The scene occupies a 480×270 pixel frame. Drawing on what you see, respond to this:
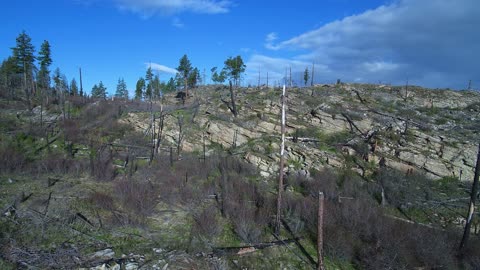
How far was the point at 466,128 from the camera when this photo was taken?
2647 centimetres

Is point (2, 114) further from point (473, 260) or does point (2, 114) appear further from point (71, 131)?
point (473, 260)

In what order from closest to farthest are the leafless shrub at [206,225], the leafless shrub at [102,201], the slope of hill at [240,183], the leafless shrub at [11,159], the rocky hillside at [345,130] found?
the slope of hill at [240,183] → the leafless shrub at [206,225] → the leafless shrub at [102,201] → the leafless shrub at [11,159] → the rocky hillside at [345,130]

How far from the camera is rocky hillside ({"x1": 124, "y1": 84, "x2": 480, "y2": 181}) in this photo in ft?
71.9

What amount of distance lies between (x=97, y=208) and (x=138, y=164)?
326 inches

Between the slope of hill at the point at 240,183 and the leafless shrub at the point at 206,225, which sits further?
the leafless shrub at the point at 206,225

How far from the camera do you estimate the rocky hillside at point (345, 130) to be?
21922mm

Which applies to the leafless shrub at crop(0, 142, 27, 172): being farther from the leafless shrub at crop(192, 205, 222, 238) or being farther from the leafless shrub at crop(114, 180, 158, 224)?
the leafless shrub at crop(192, 205, 222, 238)

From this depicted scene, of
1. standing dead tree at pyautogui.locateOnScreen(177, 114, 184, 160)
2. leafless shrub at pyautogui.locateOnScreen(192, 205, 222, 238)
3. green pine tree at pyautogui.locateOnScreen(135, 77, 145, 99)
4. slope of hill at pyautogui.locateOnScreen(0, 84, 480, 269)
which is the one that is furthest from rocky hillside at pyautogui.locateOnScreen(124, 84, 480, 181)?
green pine tree at pyautogui.locateOnScreen(135, 77, 145, 99)


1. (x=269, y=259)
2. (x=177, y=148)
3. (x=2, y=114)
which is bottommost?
(x=269, y=259)

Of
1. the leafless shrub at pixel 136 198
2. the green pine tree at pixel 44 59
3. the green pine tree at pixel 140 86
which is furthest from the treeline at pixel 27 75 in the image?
the leafless shrub at pixel 136 198

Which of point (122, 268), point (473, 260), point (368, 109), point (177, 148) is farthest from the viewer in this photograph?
point (368, 109)

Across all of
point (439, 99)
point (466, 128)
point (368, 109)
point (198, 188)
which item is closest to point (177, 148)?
point (198, 188)

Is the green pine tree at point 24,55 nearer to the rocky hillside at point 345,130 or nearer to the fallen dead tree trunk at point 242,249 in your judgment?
the rocky hillside at point 345,130

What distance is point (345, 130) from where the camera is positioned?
87.6 feet
